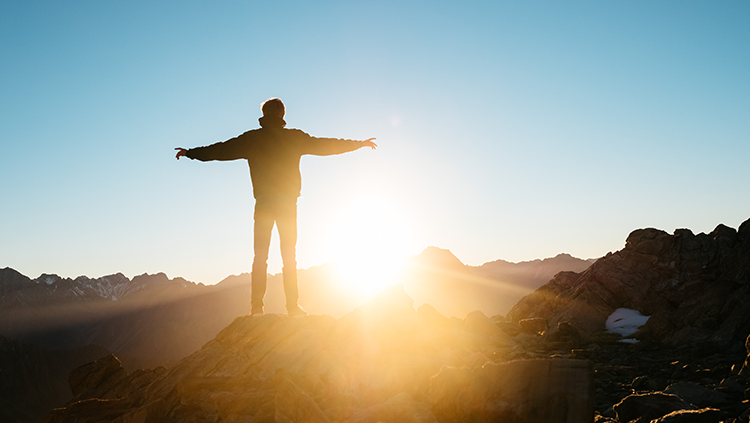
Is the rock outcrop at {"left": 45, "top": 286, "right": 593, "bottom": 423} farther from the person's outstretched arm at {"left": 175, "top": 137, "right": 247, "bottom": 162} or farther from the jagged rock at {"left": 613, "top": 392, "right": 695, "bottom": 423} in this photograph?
the person's outstretched arm at {"left": 175, "top": 137, "right": 247, "bottom": 162}

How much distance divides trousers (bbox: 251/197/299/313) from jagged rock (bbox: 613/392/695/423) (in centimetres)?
638

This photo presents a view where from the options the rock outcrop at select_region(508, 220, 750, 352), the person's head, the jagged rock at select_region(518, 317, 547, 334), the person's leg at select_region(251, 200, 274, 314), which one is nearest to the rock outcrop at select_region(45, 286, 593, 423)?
the person's leg at select_region(251, 200, 274, 314)

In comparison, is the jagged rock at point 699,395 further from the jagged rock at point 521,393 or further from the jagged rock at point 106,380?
the jagged rock at point 106,380

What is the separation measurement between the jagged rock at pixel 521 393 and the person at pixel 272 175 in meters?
4.46

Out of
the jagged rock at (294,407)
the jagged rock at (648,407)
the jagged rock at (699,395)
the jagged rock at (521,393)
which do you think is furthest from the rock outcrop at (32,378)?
the jagged rock at (699,395)

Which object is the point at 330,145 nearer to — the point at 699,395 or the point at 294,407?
the point at 294,407

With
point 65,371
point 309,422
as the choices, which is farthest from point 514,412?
point 65,371

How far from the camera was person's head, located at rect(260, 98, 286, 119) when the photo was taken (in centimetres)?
894

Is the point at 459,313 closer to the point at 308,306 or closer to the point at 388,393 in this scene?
the point at 308,306

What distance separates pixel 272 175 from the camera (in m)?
8.64

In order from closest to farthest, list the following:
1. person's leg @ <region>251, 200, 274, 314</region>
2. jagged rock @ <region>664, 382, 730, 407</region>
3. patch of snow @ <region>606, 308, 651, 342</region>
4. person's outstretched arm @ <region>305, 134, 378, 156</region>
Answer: jagged rock @ <region>664, 382, 730, 407</region>
person's leg @ <region>251, 200, 274, 314</region>
person's outstretched arm @ <region>305, 134, 378, 156</region>
patch of snow @ <region>606, 308, 651, 342</region>

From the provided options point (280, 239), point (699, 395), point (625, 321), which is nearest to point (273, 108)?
point (280, 239)

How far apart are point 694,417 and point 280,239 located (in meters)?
7.54

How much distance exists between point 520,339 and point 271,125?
1194cm
